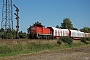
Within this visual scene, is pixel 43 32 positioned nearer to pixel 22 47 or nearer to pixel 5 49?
pixel 22 47

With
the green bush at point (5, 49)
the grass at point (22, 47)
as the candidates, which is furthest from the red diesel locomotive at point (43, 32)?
the green bush at point (5, 49)

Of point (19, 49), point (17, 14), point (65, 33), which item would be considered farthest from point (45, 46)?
point (17, 14)

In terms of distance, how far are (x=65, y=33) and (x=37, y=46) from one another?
2450 cm

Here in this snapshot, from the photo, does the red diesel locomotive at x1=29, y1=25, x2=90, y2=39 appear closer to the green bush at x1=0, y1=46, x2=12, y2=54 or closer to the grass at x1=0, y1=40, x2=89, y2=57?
the grass at x1=0, y1=40, x2=89, y2=57

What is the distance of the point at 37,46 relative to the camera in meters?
27.2

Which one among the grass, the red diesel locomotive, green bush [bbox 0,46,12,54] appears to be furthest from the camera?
the red diesel locomotive

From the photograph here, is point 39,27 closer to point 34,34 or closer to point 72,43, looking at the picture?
point 34,34

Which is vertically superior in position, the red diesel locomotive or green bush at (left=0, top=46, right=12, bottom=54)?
the red diesel locomotive

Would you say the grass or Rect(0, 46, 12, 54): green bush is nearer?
Rect(0, 46, 12, 54): green bush

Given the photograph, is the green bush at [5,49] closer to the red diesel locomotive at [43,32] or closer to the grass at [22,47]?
Answer: the grass at [22,47]

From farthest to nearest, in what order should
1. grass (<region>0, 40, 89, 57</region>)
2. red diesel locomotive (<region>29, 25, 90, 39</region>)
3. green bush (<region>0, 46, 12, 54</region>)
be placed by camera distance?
1. red diesel locomotive (<region>29, 25, 90, 39</region>)
2. grass (<region>0, 40, 89, 57</region>)
3. green bush (<region>0, 46, 12, 54</region>)

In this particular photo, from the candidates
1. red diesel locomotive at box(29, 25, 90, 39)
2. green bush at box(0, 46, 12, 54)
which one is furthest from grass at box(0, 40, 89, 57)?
red diesel locomotive at box(29, 25, 90, 39)

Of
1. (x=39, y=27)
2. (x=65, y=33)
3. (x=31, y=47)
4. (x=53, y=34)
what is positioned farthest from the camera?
(x=65, y=33)

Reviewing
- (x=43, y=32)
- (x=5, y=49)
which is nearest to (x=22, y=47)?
(x=5, y=49)
